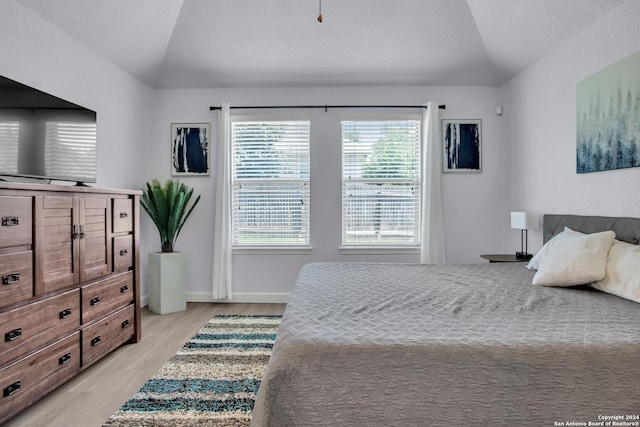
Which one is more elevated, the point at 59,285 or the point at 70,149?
the point at 70,149

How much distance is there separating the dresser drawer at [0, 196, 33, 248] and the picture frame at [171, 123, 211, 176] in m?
2.41

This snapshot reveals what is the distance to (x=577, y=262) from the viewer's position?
2.33 metres

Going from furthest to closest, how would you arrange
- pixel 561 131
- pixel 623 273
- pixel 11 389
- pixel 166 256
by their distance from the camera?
pixel 166 256 < pixel 561 131 < pixel 623 273 < pixel 11 389

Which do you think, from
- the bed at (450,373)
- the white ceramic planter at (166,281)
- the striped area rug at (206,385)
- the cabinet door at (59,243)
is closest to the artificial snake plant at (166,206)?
the white ceramic planter at (166,281)

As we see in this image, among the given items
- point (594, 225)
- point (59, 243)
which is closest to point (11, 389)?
point (59, 243)

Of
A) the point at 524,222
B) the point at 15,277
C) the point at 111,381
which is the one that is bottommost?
the point at 111,381

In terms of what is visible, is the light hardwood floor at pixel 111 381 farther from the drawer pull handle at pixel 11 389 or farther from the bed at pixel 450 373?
the bed at pixel 450 373

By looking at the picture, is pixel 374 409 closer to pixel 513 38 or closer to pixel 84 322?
pixel 84 322

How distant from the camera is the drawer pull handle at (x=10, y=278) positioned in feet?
6.37

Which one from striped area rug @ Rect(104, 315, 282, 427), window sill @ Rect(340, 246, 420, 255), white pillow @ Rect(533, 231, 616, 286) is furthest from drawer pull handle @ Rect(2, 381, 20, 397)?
window sill @ Rect(340, 246, 420, 255)

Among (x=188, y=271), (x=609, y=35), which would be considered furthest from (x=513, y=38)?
(x=188, y=271)

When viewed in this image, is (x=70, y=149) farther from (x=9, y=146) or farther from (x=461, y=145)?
(x=461, y=145)

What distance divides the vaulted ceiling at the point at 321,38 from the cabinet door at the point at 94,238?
148 centimetres

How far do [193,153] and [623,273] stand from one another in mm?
4046
